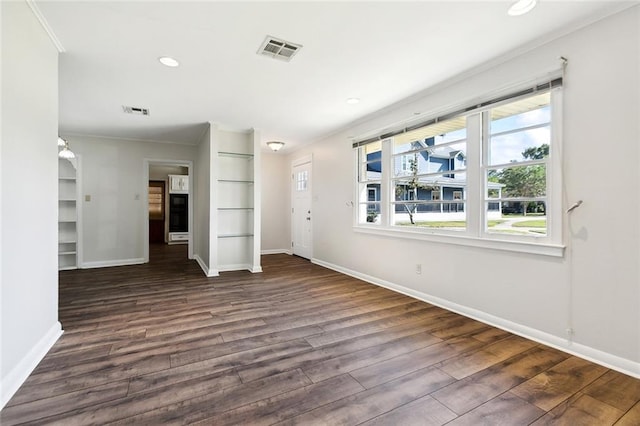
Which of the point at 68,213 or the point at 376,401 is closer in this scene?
the point at 376,401

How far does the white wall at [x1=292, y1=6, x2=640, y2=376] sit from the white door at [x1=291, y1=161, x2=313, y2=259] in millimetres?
3612

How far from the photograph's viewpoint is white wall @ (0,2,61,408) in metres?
1.69

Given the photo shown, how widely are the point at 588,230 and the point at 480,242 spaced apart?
83 cm

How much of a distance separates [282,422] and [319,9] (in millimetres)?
2520

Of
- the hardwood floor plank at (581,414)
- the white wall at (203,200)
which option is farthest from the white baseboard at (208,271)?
the hardwood floor plank at (581,414)

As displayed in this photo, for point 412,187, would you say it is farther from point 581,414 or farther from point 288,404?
point 288,404

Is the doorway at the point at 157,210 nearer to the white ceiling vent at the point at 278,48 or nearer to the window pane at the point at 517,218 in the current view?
the white ceiling vent at the point at 278,48

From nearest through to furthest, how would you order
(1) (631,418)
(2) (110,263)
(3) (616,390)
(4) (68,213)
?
(1) (631,418), (3) (616,390), (4) (68,213), (2) (110,263)

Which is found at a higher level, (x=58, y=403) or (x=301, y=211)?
(x=301, y=211)

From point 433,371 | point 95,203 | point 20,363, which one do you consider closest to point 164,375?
point 20,363

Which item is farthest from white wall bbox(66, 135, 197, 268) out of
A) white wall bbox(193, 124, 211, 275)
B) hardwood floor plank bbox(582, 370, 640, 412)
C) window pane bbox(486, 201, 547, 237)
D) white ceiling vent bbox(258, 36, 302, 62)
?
hardwood floor plank bbox(582, 370, 640, 412)

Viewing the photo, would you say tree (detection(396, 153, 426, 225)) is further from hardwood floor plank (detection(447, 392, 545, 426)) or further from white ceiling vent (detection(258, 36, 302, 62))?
hardwood floor plank (detection(447, 392, 545, 426))

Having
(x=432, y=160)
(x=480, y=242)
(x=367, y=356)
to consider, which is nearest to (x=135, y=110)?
(x=432, y=160)

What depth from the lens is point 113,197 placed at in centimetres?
569
